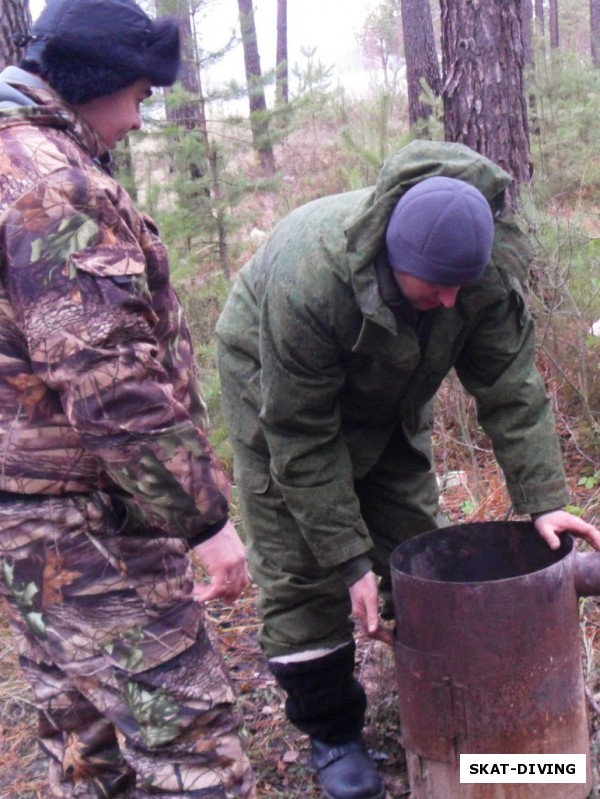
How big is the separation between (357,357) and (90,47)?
107 centimetres

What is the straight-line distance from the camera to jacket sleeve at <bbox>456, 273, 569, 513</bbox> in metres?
A: 2.67

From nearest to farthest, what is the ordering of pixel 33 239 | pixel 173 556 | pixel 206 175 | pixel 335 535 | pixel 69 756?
pixel 33 239 → pixel 173 556 → pixel 69 756 → pixel 335 535 → pixel 206 175

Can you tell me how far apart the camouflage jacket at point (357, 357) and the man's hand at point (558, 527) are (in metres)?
0.03

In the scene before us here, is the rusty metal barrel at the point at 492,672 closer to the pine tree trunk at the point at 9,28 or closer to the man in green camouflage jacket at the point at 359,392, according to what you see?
the man in green camouflage jacket at the point at 359,392

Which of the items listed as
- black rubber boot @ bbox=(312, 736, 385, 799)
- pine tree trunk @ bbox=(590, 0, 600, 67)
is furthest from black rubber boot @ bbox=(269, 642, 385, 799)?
pine tree trunk @ bbox=(590, 0, 600, 67)

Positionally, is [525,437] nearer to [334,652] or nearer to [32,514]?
[334,652]

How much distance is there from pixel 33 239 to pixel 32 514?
2.08 feet

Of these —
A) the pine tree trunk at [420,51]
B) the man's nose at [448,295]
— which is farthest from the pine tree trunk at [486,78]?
the pine tree trunk at [420,51]

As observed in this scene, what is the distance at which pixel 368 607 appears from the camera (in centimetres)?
257

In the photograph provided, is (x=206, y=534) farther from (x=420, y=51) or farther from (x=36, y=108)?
(x=420, y=51)

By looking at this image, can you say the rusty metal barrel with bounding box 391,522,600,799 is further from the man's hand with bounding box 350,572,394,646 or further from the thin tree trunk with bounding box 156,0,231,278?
the thin tree trunk with bounding box 156,0,231,278

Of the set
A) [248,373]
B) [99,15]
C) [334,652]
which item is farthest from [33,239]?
[334,652]

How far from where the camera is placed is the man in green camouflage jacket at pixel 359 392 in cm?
230

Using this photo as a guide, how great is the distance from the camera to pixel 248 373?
290cm
